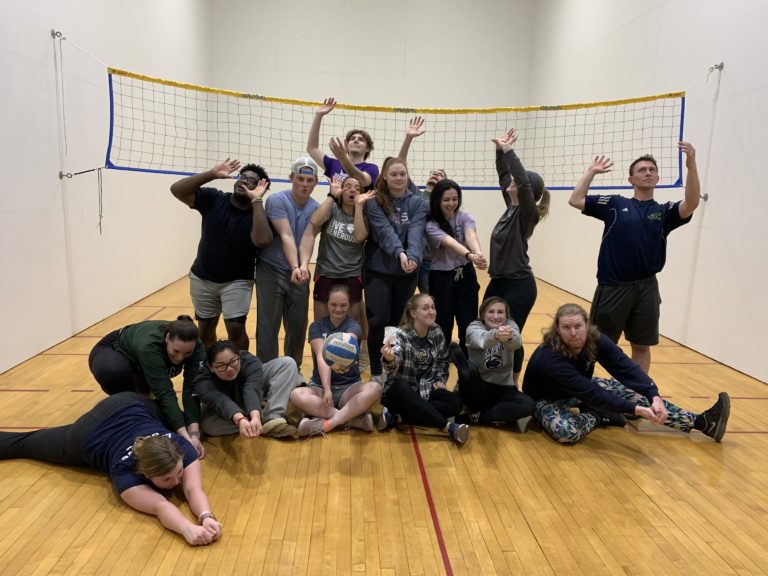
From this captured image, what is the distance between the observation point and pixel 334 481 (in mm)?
2834

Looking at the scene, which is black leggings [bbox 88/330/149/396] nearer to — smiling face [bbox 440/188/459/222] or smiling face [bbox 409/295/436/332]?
smiling face [bbox 409/295/436/332]

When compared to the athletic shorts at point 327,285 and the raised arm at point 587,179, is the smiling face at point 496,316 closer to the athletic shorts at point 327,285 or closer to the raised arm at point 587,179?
the raised arm at point 587,179

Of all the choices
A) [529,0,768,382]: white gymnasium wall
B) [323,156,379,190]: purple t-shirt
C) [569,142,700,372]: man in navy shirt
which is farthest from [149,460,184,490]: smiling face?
[529,0,768,382]: white gymnasium wall

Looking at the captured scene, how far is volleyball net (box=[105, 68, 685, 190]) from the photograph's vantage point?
6723 millimetres

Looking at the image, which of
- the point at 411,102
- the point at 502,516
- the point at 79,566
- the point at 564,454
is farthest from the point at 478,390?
the point at 411,102

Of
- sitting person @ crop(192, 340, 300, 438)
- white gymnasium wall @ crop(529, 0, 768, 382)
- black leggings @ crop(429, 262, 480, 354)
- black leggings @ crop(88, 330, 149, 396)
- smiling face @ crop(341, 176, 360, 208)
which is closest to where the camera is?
sitting person @ crop(192, 340, 300, 438)

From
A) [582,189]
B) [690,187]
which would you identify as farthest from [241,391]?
[690,187]

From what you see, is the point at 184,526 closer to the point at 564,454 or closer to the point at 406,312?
the point at 406,312

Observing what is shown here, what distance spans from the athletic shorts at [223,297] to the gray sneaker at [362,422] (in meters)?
0.94

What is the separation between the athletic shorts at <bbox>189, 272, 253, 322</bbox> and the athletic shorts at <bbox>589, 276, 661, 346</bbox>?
7.44 feet

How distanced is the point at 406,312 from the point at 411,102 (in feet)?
24.0

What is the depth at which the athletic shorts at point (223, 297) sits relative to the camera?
3.61m

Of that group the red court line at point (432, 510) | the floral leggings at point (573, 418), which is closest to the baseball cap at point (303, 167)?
the red court line at point (432, 510)

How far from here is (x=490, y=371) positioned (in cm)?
356
